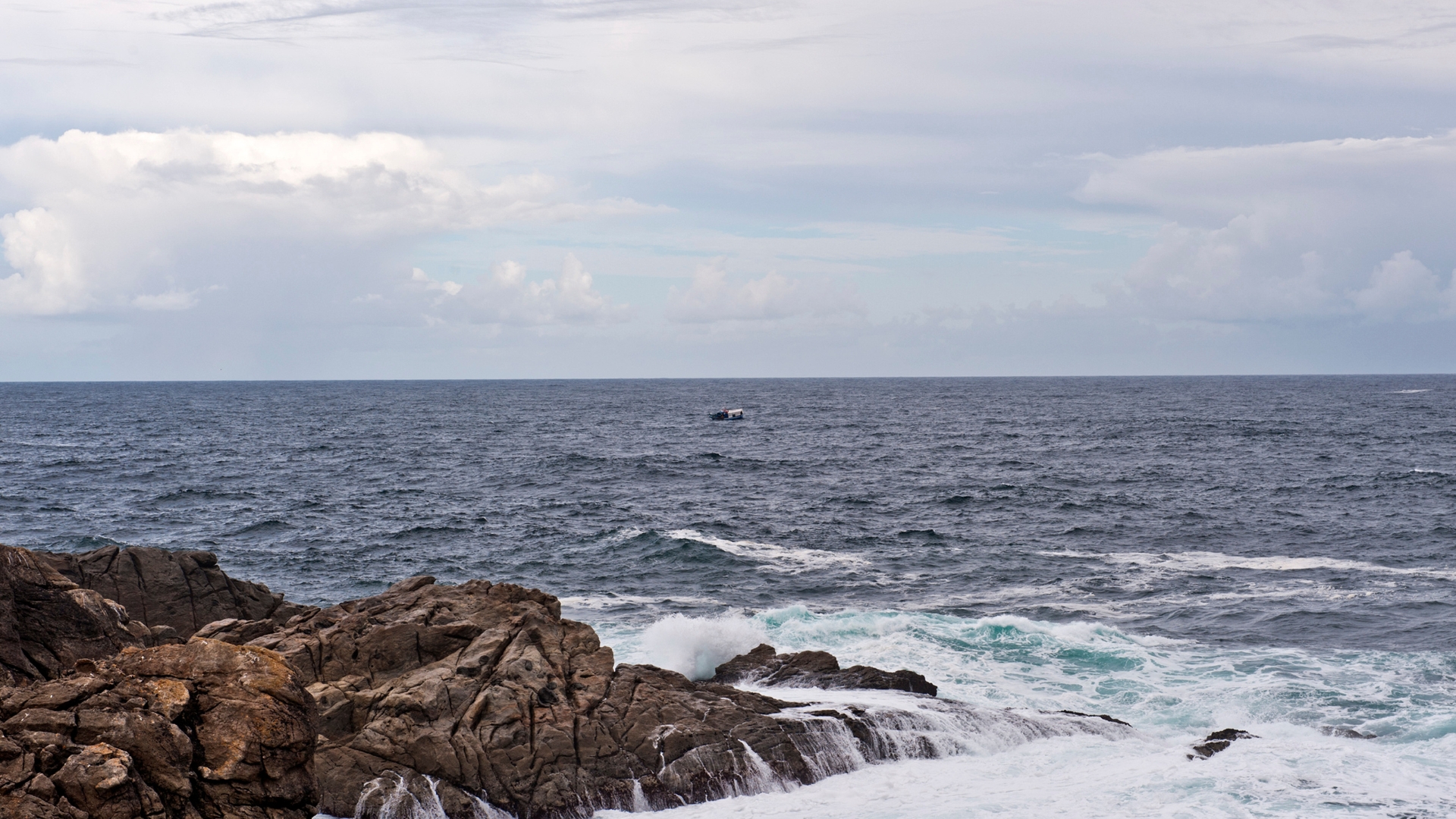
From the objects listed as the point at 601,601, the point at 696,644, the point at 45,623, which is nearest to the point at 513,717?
the point at 45,623

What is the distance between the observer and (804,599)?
34.2 m

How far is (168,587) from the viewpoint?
24.3 m

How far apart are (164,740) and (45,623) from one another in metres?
6.33

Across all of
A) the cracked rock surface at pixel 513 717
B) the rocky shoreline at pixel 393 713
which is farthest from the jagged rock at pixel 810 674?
the cracked rock surface at pixel 513 717

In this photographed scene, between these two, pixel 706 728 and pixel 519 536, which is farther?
pixel 519 536

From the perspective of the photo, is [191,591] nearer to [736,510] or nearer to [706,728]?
[706,728]

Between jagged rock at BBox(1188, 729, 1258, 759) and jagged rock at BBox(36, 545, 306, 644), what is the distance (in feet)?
65.1

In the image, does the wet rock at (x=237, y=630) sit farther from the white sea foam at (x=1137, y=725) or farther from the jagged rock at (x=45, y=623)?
the white sea foam at (x=1137, y=725)

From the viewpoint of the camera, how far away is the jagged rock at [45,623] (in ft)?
50.1

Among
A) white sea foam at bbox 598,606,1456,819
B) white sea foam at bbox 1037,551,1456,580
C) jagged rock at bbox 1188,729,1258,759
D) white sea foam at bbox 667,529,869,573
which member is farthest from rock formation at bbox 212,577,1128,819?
white sea foam at bbox 1037,551,1456,580

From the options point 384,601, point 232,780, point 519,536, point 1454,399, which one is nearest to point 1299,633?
point 384,601

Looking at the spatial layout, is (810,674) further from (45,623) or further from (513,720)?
(45,623)

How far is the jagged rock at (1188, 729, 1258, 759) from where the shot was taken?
64.1 ft

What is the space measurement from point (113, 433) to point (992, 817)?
11431 cm
